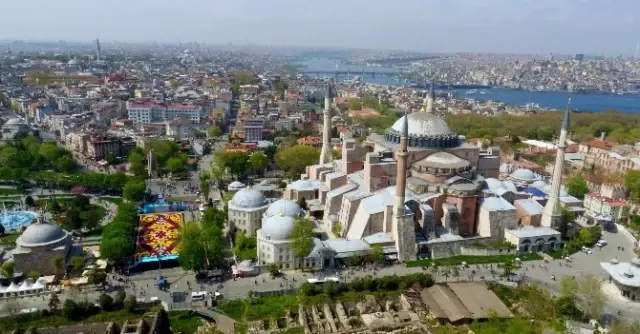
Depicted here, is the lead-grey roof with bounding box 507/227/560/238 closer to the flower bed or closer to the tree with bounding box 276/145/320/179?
the tree with bounding box 276/145/320/179

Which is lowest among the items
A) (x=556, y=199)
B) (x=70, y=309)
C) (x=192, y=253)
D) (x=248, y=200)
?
(x=70, y=309)

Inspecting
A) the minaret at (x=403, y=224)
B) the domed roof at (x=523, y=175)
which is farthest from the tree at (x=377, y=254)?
the domed roof at (x=523, y=175)

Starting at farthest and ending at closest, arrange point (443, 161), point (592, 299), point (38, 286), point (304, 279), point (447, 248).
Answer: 1. point (443, 161)
2. point (447, 248)
3. point (304, 279)
4. point (38, 286)
5. point (592, 299)

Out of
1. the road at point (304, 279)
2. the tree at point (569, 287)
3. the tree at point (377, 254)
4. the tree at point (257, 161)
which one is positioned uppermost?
the tree at point (257, 161)

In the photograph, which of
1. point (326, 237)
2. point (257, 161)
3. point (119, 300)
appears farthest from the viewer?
point (257, 161)

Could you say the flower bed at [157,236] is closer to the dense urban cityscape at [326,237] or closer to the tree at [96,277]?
the dense urban cityscape at [326,237]

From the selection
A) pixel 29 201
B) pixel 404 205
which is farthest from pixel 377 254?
pixel 29 201

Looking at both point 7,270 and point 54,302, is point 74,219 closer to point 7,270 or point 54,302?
point 7,270

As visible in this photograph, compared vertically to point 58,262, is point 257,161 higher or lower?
higher
